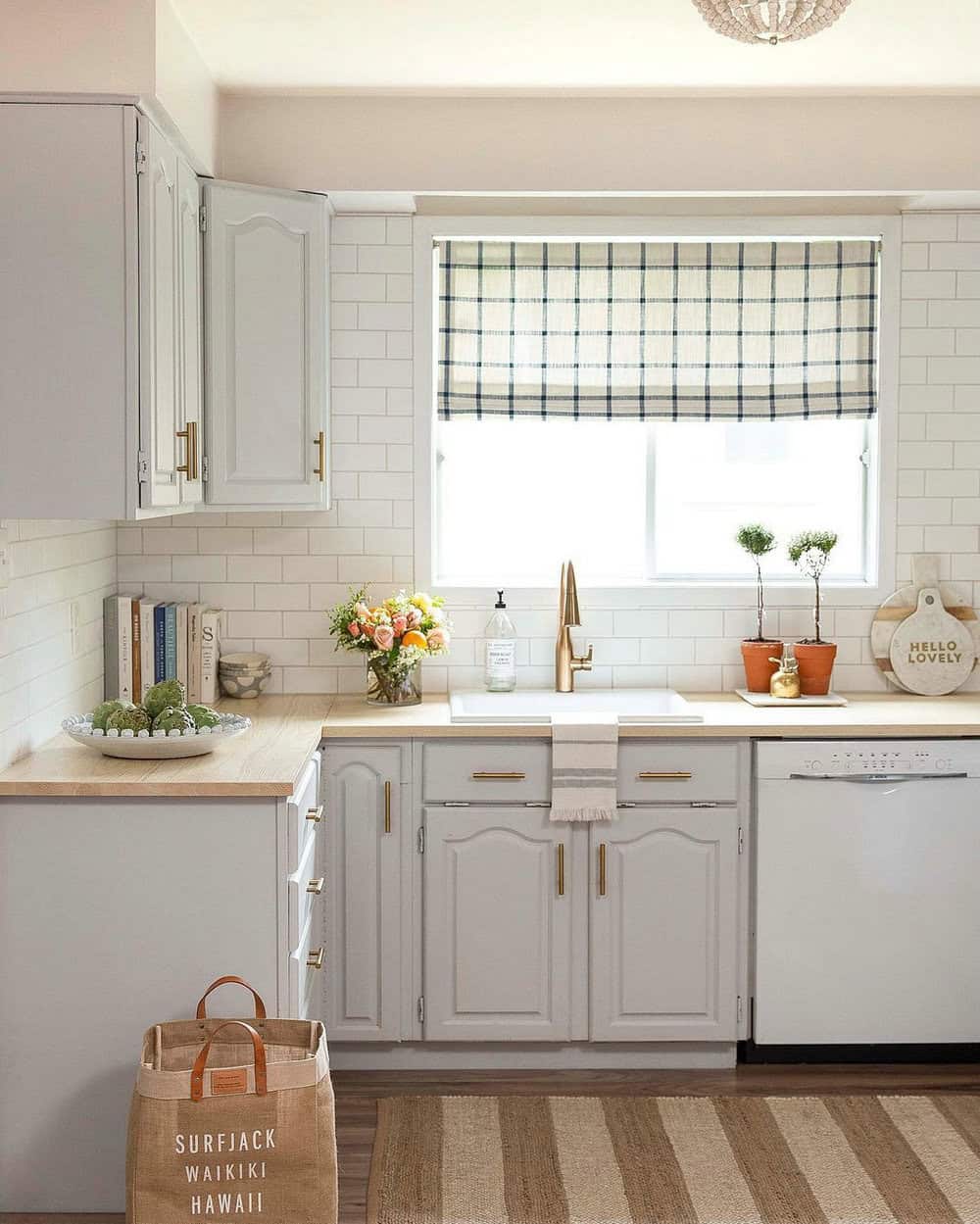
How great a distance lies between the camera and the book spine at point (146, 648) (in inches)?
146

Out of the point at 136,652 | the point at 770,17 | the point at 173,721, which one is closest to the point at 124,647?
the point at 136,652

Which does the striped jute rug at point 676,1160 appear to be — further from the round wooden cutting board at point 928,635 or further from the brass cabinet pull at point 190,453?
the brass cabinet pull at point 190,453

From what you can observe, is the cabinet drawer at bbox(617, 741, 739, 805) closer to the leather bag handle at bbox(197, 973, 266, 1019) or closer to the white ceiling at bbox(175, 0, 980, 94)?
the leather bag handle at bbox(197, 973, 266, 1019)

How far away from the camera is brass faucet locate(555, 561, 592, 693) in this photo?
392cm

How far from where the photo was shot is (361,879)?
3486 millimetres

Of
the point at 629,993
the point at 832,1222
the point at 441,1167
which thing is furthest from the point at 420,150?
the point at 832,1222

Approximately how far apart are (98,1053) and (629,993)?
1.41 meters

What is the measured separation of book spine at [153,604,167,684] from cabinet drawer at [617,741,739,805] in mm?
1365

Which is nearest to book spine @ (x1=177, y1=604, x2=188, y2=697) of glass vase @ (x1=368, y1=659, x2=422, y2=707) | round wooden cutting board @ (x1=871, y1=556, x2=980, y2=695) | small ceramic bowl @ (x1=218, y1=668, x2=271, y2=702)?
small ceramic bowl @ (x1=218, y1=668, x2=271, y2=702)

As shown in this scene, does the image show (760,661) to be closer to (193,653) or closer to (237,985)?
(193,653)

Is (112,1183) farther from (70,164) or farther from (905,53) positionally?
(905,53)

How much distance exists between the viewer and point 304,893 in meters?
3.00

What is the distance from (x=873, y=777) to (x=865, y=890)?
12.1 inches

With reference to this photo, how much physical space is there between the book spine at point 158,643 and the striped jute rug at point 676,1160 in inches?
53.5
